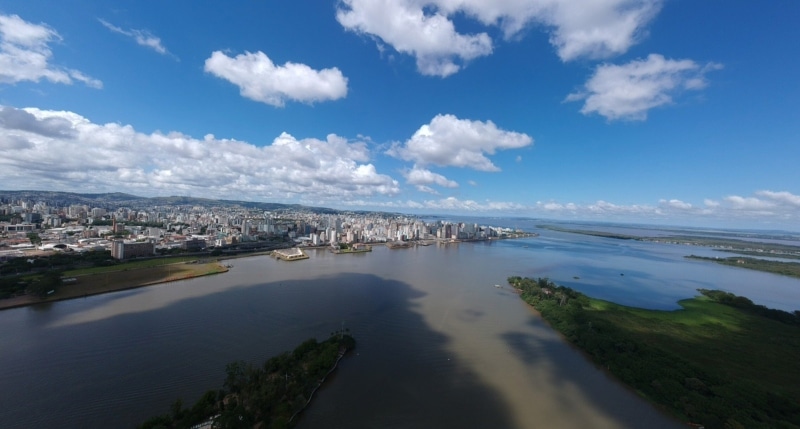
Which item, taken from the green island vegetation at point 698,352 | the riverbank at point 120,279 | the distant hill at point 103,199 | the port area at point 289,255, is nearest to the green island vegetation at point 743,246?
the green island vegetation at point 698,352

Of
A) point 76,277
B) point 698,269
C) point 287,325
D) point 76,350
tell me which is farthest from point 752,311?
point 76,277

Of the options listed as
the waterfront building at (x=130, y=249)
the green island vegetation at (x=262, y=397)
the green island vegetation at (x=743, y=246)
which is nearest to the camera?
the green island vegetation at (x=262, y=397)

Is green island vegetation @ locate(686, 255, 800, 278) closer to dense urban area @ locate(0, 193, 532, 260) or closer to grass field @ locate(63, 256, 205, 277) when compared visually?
dense urban area @ locate(0, 193, 532, 260)

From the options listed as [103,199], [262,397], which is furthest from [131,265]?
[103,199]

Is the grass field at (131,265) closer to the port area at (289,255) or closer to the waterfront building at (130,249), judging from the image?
the waterfront building at (130,249)

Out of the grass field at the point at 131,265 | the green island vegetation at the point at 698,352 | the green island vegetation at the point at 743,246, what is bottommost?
the grass field at the point at 131,265

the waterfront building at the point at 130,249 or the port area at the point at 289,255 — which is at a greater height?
the waterfront building at the point at 130,249

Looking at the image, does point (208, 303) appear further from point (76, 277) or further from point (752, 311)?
point (752, 311)

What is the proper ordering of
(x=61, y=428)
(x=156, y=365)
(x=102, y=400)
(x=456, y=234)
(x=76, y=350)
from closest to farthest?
(x=61, y=428) → (x=102, y=400) → (x=156, y=365) → (x=76, y=350) → (x=456, y=234)
